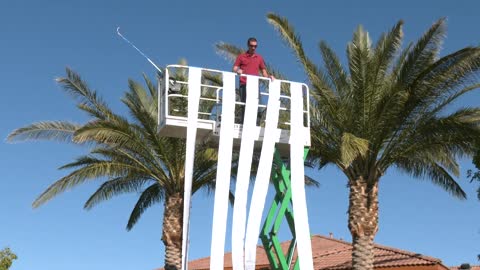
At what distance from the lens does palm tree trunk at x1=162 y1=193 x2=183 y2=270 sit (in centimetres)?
2053

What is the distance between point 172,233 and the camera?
20531 mm

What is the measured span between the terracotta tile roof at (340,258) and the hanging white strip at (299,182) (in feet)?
41.3

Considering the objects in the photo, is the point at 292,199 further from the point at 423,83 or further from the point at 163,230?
the point at 163,230

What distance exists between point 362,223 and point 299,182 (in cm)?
594

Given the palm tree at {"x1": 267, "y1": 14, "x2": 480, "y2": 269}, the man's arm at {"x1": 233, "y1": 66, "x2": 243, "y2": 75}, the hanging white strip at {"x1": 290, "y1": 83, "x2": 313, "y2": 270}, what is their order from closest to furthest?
the hanging white strip at {"x1": 290, "y1": 83, "x2": 313, "y2": 270} → the man's arm at {"x1": 233, "y1": 66, "x2": 243, "y2": 75} → the palm tree at {"x1": 267, "y1": 14, "x2": 480, "y2": 269}

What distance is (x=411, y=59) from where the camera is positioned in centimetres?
1767

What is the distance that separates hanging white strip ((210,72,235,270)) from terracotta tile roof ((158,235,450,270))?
43.8 feet

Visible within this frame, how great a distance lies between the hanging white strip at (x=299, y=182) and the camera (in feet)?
41.2

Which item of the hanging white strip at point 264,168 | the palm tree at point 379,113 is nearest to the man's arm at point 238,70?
the hanging white strip at point 264,168

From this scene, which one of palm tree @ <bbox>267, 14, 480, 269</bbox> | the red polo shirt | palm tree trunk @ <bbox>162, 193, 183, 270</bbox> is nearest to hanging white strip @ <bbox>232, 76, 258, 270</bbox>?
the red polo shirt

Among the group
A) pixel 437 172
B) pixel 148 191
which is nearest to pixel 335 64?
pixel 437 172

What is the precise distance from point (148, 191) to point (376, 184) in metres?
8.34

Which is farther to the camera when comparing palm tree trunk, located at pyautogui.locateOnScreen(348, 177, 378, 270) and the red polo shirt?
palm tree trunk, located at pyautogui.locateOnScreen(348, 177, 378, 270)

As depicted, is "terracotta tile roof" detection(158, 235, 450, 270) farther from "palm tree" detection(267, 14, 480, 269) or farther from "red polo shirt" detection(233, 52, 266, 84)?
"red polo shirt" detection(233, 52, 266, 84)
